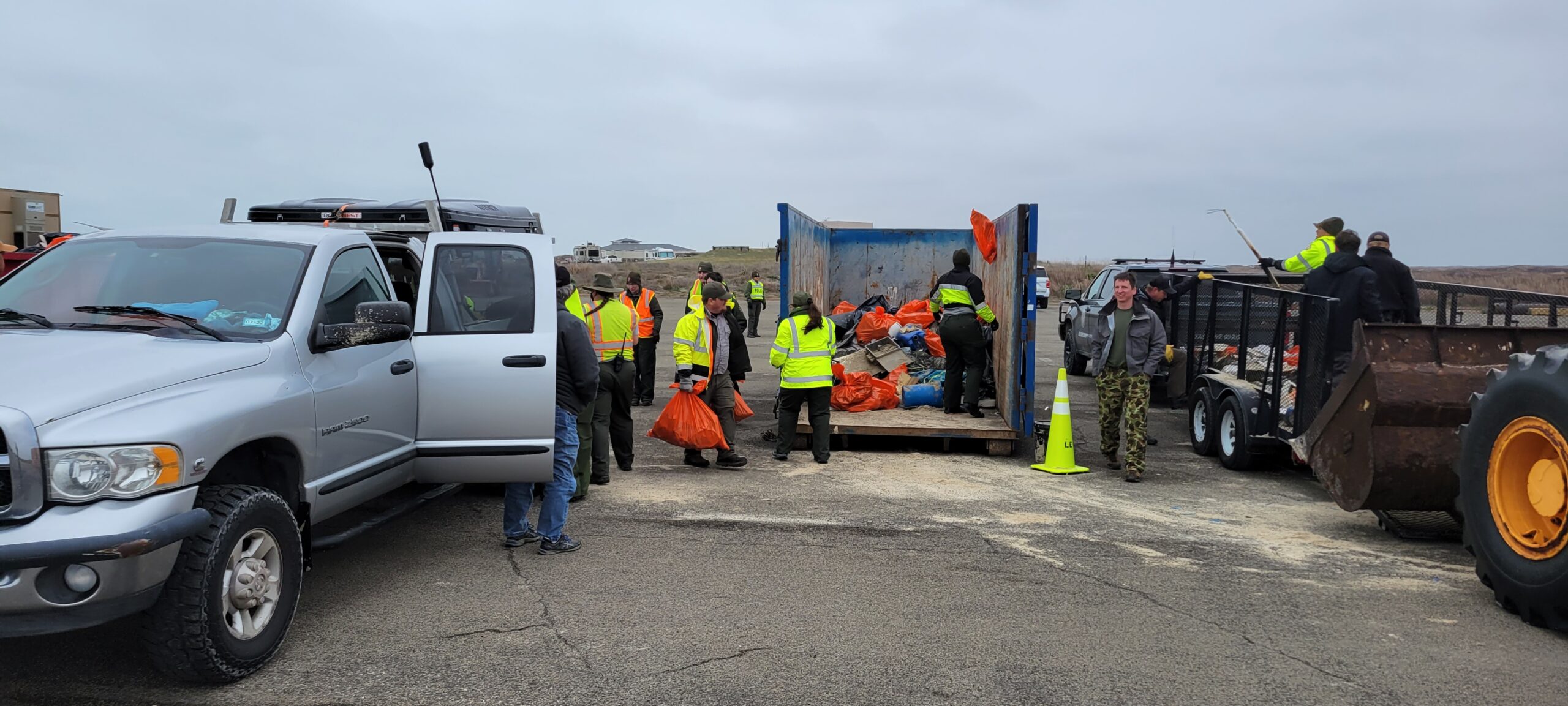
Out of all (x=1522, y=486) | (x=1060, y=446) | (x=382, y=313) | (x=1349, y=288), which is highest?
(x=1349, y=288)

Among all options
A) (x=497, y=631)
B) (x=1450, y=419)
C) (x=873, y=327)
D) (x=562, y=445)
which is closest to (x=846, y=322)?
(x=873, y=327)

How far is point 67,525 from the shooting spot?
11.6ft

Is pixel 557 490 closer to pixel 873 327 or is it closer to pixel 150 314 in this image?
pixel 150 314

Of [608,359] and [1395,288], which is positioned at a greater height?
[1395,288]

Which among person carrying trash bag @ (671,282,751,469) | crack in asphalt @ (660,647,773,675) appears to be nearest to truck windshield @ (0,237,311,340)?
crack in asphalt @ (660,647,773,675)

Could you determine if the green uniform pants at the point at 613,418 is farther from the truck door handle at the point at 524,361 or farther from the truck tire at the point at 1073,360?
the truck tire at the point at 1073,360

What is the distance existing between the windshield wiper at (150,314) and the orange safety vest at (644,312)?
742cm

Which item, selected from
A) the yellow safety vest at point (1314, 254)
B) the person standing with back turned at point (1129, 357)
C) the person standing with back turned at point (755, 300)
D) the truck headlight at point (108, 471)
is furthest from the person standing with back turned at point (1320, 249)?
the person standing with back turned at point (755, 300)

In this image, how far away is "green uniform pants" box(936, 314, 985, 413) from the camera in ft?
34.2

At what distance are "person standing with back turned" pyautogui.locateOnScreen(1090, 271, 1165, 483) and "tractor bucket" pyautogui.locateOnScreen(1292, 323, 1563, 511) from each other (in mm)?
2120

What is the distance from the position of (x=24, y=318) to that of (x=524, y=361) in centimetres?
223

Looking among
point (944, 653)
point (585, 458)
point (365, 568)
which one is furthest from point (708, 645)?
point (585, 458)

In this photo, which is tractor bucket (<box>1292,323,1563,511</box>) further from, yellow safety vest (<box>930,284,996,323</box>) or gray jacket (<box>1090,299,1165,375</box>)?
yellow safety vest (<box>930,284,996,323</box>)

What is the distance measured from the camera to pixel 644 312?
12.3 meters
